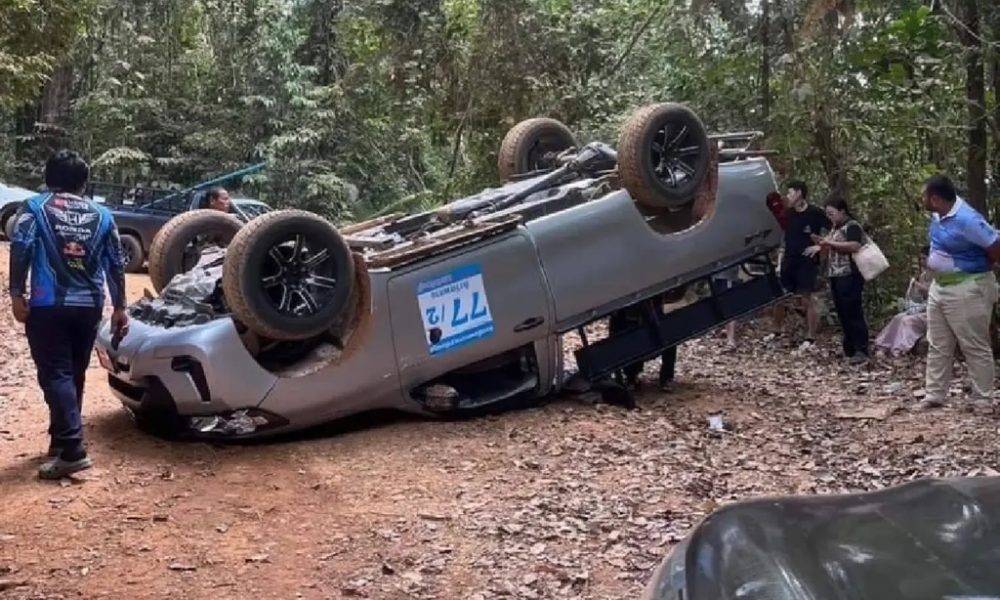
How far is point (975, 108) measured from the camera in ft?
31.6

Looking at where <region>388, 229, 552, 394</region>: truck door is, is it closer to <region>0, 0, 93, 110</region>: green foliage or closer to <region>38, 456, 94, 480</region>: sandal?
<region>38, 456, 94, 480</region>: sandal

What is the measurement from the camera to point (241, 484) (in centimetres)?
542

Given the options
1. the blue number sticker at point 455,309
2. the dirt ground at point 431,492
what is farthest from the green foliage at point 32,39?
the blue number sticker at point 455,309

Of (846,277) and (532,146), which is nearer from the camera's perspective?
(532,146)

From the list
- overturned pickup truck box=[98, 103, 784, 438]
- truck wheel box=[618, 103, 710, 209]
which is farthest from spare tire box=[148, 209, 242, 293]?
truck wheel box=[618, 103, 710, 209]

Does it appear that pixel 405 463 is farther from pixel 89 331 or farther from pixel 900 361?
pixel 900 361

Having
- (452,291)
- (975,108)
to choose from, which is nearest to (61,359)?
(452,291)

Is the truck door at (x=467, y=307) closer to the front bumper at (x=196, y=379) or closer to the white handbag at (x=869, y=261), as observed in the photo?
the front bumper at (x=196, y=379)

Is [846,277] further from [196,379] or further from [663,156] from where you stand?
[196,379]

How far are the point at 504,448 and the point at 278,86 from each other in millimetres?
17405

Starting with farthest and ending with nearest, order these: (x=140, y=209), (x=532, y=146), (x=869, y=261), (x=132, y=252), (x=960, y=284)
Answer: (x=140, y=209)
(x=132, y=252)
(x=869, y=261)
(x=532, y=146)
(x=960, y=284)

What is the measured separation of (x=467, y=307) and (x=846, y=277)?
4.55 metres

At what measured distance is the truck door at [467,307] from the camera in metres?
6.47

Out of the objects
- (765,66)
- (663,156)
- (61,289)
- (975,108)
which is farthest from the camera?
(765,66)
